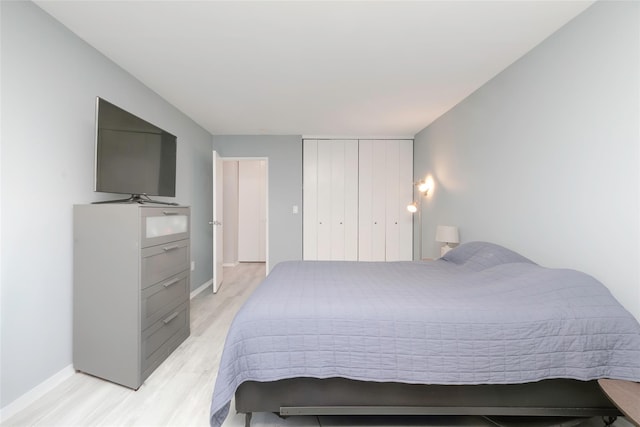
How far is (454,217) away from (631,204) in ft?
6.26

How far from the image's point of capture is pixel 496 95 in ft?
8.55

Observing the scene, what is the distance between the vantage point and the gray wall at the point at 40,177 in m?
1.61

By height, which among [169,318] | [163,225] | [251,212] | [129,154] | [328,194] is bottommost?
[169,318]

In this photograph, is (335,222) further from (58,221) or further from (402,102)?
(58,221)

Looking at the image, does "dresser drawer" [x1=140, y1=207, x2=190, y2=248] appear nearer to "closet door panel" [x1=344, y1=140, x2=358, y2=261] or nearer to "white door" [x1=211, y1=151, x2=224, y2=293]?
"white door" [x1=211, y1=151, x2=224, y2=293]

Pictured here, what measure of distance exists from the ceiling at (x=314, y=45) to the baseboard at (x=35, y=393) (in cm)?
229

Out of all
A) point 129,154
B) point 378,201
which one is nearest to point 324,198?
point 378,201

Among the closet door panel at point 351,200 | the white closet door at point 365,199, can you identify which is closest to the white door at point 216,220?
the closet door panel at point 351,200

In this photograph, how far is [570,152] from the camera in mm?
1860

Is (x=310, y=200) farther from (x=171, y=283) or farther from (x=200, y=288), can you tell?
(x=171, y=283)

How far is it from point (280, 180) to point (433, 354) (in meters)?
3.75

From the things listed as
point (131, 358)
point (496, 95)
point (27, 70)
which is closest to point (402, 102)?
point (496, 95)

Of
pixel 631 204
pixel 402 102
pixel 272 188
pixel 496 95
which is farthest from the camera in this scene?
pixel 272 188

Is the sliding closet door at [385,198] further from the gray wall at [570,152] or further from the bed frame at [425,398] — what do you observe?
the bed frame at [425,398]
